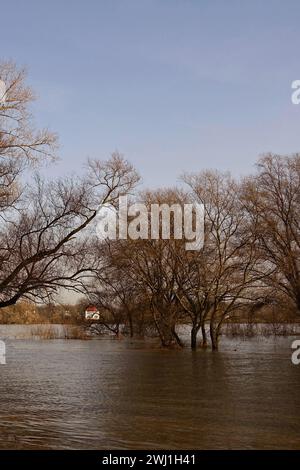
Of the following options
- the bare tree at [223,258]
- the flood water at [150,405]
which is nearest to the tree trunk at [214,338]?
the bare tree at [223,258]

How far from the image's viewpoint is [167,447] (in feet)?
35.2

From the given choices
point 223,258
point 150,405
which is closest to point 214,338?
point 223,258

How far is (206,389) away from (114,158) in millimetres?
11594

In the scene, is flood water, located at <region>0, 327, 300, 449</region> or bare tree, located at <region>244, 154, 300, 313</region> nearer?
flood water, located at <region>0, 327, 300, 449</region>

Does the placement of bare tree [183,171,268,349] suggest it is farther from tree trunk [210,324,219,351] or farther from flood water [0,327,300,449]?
flood water [0,327,300,449]

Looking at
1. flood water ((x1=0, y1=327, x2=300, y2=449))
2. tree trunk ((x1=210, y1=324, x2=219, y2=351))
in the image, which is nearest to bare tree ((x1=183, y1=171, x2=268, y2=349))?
tree trunk ((x1=210, y1=324, x2=219, y2=351))

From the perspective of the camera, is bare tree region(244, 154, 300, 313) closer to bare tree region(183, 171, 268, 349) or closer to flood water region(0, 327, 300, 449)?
bare tree region(183, 171, 268, 349)

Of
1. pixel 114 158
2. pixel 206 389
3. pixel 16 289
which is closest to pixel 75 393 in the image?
pixel 206 389

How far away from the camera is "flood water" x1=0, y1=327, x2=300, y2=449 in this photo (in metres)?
11.4

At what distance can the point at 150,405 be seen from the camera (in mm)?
15656

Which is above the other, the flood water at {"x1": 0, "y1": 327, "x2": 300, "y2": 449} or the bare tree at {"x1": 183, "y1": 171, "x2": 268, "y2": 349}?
the bare tree at {"x1": 183, "y1": 171, "x2": 268, "y2": 349}

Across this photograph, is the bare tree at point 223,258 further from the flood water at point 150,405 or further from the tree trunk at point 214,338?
the flood water at point 150,405

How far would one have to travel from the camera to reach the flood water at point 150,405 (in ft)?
37.3

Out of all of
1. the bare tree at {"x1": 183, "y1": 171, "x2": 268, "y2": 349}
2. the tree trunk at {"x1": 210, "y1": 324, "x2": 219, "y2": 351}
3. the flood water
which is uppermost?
the bare tree at {"x1": 183, "y1": 171, "x2": 268, "y2": 349}
